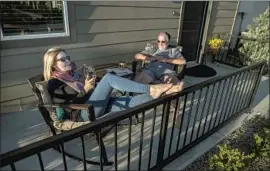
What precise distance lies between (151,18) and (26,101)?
255 centimetres

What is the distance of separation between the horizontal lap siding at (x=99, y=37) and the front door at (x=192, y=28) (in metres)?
0.48

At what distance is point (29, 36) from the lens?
2.76 metres

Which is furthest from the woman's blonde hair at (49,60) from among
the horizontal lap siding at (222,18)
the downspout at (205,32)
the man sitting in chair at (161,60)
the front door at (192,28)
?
the horizontal lap siding at (222,18)

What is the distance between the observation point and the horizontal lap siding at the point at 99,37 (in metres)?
2.82

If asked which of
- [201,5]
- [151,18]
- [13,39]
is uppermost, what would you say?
[201,5]

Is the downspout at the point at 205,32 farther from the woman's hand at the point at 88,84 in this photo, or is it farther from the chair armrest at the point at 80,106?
the chair armrest at the point at 80,106

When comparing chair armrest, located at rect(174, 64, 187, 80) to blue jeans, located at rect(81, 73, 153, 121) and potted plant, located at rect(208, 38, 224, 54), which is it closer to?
blue jeans, located at rect(81, 73, 153, 121)

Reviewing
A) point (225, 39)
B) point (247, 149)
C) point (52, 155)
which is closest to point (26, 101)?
point (52, 155)

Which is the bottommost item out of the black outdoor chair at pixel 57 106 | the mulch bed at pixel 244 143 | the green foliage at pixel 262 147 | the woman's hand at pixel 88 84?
the mulch bed at pixel 244 143

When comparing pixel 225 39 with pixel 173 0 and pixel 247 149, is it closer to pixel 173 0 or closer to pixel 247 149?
pixel 173 0

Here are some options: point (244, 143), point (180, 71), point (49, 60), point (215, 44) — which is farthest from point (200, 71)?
point (49, 60)

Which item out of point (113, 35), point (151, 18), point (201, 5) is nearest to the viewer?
Result: point (113, 35)

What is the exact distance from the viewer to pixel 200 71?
190 inches

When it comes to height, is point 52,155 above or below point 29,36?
below
